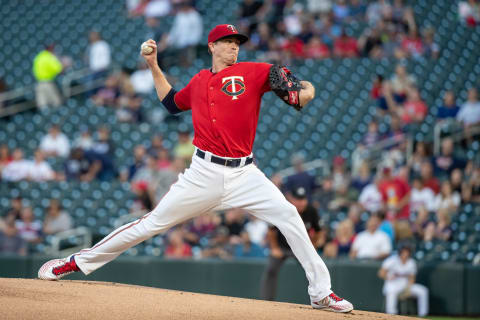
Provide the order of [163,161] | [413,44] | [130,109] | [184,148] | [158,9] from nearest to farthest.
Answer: [163,161] < [184,148] < [130,109] < [413,44] < [158,9]

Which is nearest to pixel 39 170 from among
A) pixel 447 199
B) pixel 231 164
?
pixel 447 199

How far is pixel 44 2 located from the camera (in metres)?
19.1

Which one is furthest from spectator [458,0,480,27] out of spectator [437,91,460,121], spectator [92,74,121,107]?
spectator [92,74,121,107]

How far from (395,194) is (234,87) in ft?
19.8

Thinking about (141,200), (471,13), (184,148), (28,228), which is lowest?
(28,228)

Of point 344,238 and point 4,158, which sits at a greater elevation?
point 4,158

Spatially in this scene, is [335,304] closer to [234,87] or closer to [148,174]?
[234,87]

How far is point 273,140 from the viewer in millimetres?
13617

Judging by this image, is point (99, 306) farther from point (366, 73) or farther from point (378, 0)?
point (378, 0)

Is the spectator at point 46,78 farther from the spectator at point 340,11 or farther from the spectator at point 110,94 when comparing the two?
the spectator at point 340,11

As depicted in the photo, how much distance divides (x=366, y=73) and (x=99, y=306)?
33.7ft

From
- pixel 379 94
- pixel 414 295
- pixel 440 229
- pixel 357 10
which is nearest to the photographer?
pixel 414 295

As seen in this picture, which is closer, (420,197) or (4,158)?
(420,197)

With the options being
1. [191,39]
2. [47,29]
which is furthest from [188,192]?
[47,29]
